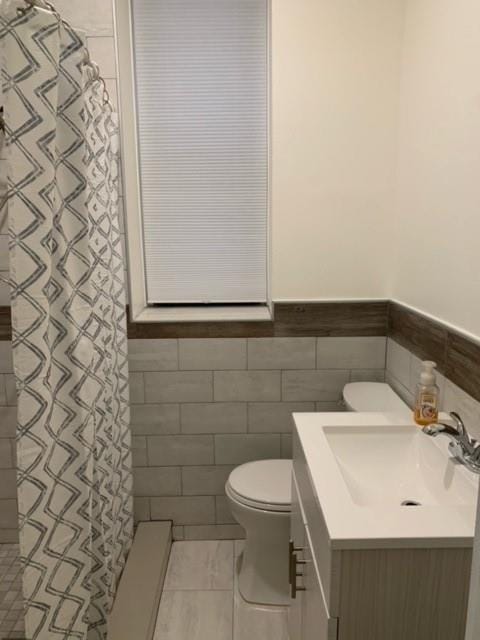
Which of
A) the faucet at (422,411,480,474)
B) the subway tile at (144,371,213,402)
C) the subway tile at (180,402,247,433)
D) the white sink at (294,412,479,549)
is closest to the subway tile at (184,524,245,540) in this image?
the subway tile at (180,402,247,433)

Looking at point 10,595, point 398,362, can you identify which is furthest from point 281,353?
point 10,595

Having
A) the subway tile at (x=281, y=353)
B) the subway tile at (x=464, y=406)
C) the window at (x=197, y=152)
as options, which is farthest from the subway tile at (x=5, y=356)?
the subway tile at (x=464, y=406)

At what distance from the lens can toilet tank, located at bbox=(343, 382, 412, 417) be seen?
5.89 ft

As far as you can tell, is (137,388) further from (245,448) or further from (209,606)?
(209,606)

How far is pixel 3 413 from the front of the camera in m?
2.17

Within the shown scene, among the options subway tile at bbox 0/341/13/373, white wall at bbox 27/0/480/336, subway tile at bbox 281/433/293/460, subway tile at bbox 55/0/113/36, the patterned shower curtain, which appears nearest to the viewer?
the patterned shower curtain

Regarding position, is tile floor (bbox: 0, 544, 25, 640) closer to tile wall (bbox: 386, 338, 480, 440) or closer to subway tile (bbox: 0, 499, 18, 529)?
subway tile (bbox: 0, 499, 18, 529)

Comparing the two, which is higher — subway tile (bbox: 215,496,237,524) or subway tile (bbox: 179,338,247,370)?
subway tile (bbox: 179,338,247,370)

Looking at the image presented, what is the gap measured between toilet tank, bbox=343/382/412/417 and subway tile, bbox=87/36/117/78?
1676mm

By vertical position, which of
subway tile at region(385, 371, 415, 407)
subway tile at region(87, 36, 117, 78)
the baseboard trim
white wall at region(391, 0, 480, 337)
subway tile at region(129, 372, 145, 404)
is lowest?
the baseboard trim

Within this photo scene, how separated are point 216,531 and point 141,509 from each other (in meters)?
0.39

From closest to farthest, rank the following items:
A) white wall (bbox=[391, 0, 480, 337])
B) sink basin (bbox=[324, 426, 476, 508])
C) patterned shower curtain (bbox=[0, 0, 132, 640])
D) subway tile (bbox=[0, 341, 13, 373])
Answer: patterned shower curtain (bbox=[0, 0, 132, 640]) → sink basin (bbox=[324, 426, 476, 508]) → white wall (bbox=[391, 0, 480, 337]) → subway tile (bbox=[0, 341, 13, 373])

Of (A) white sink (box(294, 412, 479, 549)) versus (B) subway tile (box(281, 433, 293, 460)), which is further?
(B) subway tile (box(281, 433, 293, 460))

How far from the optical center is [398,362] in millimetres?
1966
